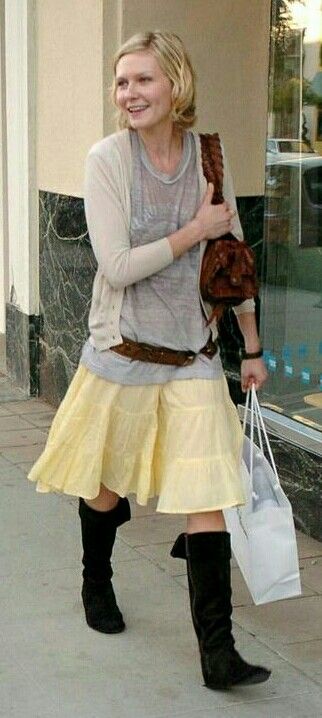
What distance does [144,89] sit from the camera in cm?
379

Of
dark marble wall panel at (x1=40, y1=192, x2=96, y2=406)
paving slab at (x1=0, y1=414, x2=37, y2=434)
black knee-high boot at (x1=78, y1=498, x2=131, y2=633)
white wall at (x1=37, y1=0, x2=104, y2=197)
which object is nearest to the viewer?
black knee-high boot at (x1=78, y1=498, x2=131, y2=633)

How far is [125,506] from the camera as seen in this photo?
4.27 meters

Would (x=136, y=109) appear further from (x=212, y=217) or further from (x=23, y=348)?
(x=23, y=348)

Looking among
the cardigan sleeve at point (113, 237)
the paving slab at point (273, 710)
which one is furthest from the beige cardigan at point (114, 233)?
the paving slab at point (273, 710)

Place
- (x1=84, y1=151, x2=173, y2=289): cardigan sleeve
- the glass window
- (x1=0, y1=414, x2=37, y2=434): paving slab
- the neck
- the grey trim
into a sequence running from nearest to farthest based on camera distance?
(x1=84, y1=151, x2=173, y2=289): cardigan sleeve < the neck < the grey trim < the glass window < (x1=0, y1=414, x2=37, y2=434): paving slab

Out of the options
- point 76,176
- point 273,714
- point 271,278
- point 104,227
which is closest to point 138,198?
point 104,227

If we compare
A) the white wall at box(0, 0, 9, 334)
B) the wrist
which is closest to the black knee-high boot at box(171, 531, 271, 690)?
the wrist

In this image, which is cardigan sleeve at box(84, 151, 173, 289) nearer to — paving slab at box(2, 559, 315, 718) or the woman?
the woman

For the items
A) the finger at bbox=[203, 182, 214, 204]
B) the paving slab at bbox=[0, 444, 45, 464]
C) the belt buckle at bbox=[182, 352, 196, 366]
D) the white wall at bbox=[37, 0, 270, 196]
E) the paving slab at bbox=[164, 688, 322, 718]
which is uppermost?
the white wall at bbox=[37, 0, 270, 196]

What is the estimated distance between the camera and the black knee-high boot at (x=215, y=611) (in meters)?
3.84

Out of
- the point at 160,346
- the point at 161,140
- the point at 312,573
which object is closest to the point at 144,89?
the point at 161,140

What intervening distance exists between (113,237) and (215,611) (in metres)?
1.11

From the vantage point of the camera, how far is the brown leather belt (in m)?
3.91

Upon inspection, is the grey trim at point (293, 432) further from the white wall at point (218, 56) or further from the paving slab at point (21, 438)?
the paving slab at point (21, 438)
